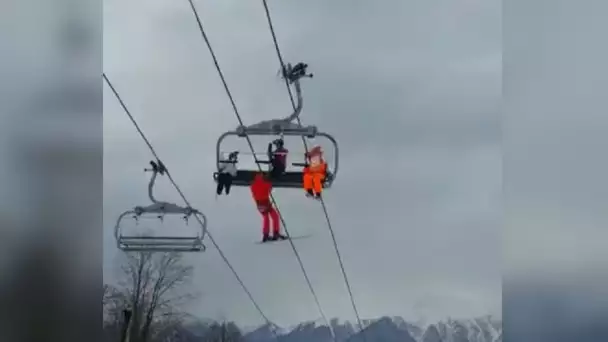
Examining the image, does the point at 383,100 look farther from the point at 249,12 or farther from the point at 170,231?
the point at 170,231

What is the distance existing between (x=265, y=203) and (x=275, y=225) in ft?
0.25

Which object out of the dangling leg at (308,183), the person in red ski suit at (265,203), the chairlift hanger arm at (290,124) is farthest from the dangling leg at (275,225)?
the chairlift hanger arm at (290,124)

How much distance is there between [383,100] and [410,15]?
260 millimetres

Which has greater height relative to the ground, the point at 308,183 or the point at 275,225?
the point at 308,183

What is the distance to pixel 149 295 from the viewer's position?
10.0ft

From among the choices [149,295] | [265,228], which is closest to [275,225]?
[265,228]

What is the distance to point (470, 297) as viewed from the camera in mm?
2834

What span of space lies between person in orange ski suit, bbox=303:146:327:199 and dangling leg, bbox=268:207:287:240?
0.13m

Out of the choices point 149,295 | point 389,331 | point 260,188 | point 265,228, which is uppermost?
point 260,188

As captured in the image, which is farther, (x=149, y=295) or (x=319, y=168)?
(x=149, y=295)

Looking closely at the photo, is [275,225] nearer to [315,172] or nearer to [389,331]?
[315,172]

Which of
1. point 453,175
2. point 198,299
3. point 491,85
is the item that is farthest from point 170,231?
point 491,85

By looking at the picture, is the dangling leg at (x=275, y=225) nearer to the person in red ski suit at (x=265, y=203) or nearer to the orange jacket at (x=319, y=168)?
the person in red ski suit at (x=265, y=203)

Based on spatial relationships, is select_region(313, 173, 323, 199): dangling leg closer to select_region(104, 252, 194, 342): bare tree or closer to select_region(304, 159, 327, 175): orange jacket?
select_region(304, 159, 327, 175): orange jacket
